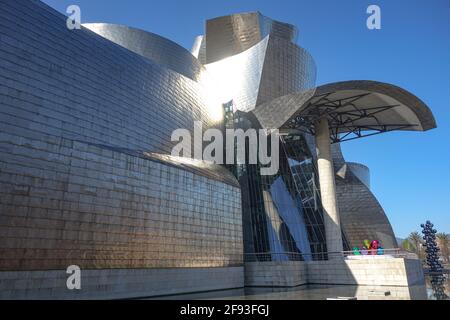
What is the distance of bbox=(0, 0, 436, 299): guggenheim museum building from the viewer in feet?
42.4

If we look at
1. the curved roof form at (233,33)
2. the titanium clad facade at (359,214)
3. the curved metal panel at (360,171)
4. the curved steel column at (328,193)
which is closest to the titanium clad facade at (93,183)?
the curved steel column at (328,193)

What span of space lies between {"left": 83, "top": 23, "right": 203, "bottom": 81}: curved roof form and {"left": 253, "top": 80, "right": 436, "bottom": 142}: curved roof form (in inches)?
404

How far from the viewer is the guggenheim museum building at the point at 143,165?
12930 millimetres

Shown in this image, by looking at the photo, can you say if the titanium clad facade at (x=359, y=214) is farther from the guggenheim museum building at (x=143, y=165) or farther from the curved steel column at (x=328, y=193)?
the curved steel column at (x=328, y=193)

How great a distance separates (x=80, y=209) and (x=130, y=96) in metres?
8.49

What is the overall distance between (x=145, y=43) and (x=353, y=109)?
61.6 ft

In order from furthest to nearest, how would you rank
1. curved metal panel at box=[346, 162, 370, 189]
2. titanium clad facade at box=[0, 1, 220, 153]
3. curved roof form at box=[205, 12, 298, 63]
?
curved metal panel at box=[346, 162, 370, 189] → curved roof form at box=[205, 12, 298, 63] → titanium clad facade at box=[0, 1, 220, 153]

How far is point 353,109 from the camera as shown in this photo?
26.9 m

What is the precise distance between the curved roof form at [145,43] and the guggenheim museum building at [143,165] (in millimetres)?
126

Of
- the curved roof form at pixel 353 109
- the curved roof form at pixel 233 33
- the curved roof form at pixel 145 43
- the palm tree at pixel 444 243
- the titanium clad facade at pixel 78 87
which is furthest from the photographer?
the palm tree at pixel 444 243

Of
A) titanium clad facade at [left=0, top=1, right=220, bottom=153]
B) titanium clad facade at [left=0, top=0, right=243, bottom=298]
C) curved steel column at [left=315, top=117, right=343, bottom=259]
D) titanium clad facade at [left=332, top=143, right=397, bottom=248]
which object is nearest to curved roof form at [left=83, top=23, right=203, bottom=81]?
titanium clad facade at [left=0, top=1, right=220, bottom=153]

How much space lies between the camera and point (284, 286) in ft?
65.4

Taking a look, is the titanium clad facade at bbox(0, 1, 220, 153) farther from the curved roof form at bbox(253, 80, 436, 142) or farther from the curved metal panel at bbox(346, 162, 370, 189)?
the curved metal panel at bbox(346, 162, 370, 189)
